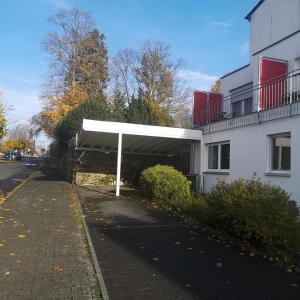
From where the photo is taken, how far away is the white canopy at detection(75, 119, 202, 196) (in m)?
18.3

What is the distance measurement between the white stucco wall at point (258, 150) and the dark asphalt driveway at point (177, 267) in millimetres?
3304

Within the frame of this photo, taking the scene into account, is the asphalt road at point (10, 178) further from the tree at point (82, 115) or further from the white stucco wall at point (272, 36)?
the white stucco wall at point (272, 36)

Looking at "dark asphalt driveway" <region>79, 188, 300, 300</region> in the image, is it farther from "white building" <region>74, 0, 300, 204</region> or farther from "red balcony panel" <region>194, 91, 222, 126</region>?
"red balcony panel" <region>194, 91, 222, 126</region>

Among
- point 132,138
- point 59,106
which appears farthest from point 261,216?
point 59,106

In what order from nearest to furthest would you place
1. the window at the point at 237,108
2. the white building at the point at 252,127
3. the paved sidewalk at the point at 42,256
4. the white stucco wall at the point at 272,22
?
1. the paved sidewalk at the point at 42,256
2. the white building at the point at 252,127
3. the white stucco wall at the point at 272,22
4. the window at the point at 237,108

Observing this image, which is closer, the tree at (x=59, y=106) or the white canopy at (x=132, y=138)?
the white canopy at (x=132, y=138)

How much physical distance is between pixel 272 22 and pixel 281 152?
771 centimetres

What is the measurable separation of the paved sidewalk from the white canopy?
495cm

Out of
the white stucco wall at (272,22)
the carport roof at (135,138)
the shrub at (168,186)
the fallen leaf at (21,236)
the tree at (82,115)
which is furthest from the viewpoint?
the tree at (82,115)

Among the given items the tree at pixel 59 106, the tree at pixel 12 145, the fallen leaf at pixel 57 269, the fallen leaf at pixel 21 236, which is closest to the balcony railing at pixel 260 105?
the fallen leaf at pixel 21 236

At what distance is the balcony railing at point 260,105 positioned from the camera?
1335cm

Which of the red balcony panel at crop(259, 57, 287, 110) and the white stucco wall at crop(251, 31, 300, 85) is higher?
the white stucco wall at crop(251, 31, 300, 85)

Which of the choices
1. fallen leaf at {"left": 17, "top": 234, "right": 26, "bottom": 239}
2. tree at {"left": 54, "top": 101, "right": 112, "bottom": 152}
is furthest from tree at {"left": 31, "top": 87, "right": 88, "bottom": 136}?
fallen leaf at {"left": 17, "top": 234, "right": 26, "bottom": 239}

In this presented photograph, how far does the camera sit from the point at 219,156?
17.7 metres
